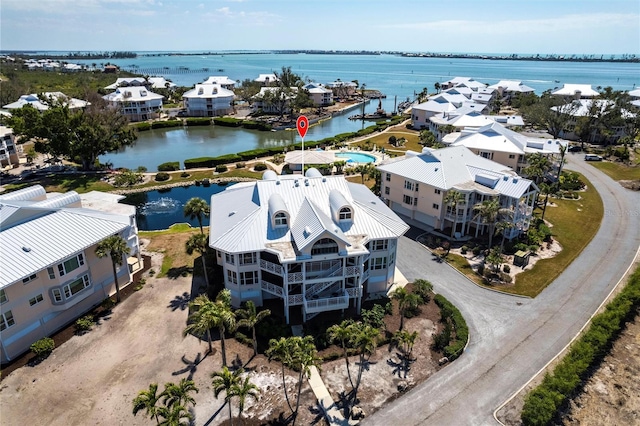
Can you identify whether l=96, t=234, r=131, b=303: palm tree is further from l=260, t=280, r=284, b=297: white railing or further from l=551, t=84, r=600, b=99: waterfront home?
l=551, t=84, r=600, b=99: waterfront home

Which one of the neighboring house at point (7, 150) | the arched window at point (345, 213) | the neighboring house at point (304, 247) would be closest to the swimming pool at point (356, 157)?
the neighboring house at point (304, 247)

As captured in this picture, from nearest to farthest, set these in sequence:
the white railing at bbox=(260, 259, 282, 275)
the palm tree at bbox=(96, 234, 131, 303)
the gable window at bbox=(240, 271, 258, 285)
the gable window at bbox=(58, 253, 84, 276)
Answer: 1. the gable window at bbox=(58, 253, 84, 276)
2. the palm tree at bbox=(96, 234, 131, 303)
3. the white railing at bbox=(260, 259, 282, 275)
4. the gable window at bbox=(240, 271, 258, 285)

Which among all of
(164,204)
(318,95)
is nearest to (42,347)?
(164,204)

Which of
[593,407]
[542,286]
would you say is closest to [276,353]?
[593,407]

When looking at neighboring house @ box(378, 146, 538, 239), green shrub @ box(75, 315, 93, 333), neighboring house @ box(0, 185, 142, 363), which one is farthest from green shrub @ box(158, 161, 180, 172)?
green shrub @ box(75, 315, 93, 333)

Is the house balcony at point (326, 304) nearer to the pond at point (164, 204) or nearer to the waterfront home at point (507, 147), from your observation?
the pond at point (164, 204)

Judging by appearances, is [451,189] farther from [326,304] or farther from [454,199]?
[326,304]
